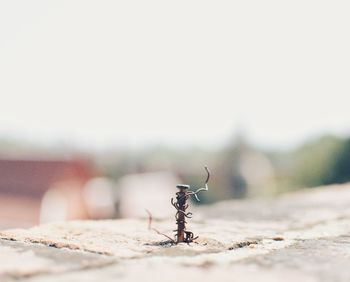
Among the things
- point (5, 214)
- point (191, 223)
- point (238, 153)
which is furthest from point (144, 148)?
point (191, 223)

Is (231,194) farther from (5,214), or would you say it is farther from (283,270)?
(283,270)

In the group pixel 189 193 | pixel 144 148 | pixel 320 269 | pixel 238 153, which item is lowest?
pixel 320 269

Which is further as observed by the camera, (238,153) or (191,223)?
(238,153)

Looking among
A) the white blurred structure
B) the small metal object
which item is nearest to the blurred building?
the white blurred structure

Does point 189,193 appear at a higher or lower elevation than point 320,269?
higher

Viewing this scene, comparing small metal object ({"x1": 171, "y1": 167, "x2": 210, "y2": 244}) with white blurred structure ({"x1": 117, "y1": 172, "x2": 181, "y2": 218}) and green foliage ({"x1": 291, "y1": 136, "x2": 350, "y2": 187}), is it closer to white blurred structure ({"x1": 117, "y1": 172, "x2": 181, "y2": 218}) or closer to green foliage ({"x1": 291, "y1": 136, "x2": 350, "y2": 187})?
green foliage ({"x1": 291, "y1": 136, "x2": 350, "y2": 187})

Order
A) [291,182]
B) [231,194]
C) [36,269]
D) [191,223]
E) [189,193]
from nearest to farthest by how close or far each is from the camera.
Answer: [36,269] → [189,193] → [191,223] → [291,182] → [231,194]

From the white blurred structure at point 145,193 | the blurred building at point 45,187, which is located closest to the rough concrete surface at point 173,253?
the white blurred structure at point 145,193
